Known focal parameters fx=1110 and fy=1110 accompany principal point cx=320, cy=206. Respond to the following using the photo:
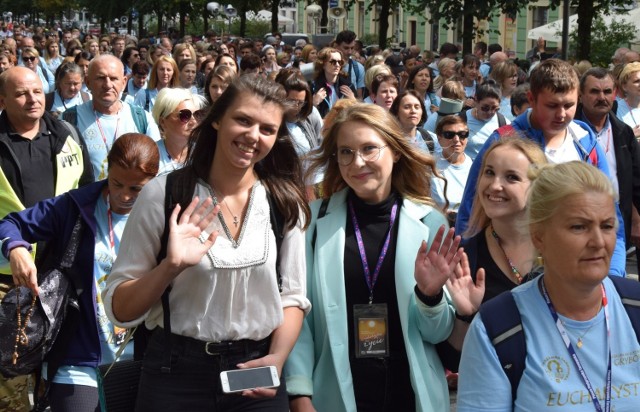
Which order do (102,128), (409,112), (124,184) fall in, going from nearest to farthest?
1. (124,184)
2. (102,128)
3. (409,112)

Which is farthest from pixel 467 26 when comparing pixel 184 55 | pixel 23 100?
pixel 23 100

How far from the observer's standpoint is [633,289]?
3.17 metres

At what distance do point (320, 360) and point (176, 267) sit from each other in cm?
84

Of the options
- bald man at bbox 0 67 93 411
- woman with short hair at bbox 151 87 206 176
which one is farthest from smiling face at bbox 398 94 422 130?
bald man at bbox 0 67 93 411

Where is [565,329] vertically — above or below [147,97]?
below

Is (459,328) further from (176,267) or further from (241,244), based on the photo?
(176,267)

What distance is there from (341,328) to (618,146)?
379 centimetres

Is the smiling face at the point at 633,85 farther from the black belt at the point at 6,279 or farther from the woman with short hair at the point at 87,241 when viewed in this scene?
the woman with short hair at the point at 87,241

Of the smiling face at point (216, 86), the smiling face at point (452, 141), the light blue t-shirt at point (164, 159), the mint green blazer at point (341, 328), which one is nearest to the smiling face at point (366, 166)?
the mint green blazer at point (341, 328)

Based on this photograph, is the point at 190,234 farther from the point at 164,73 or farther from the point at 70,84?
the point at 164,73

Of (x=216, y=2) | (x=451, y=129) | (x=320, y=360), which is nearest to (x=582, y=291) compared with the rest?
(x=320, y=360)

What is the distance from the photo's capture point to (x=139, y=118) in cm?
816

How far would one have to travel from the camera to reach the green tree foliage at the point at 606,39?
2628cm

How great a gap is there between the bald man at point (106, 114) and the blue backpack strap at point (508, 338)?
5131mm
